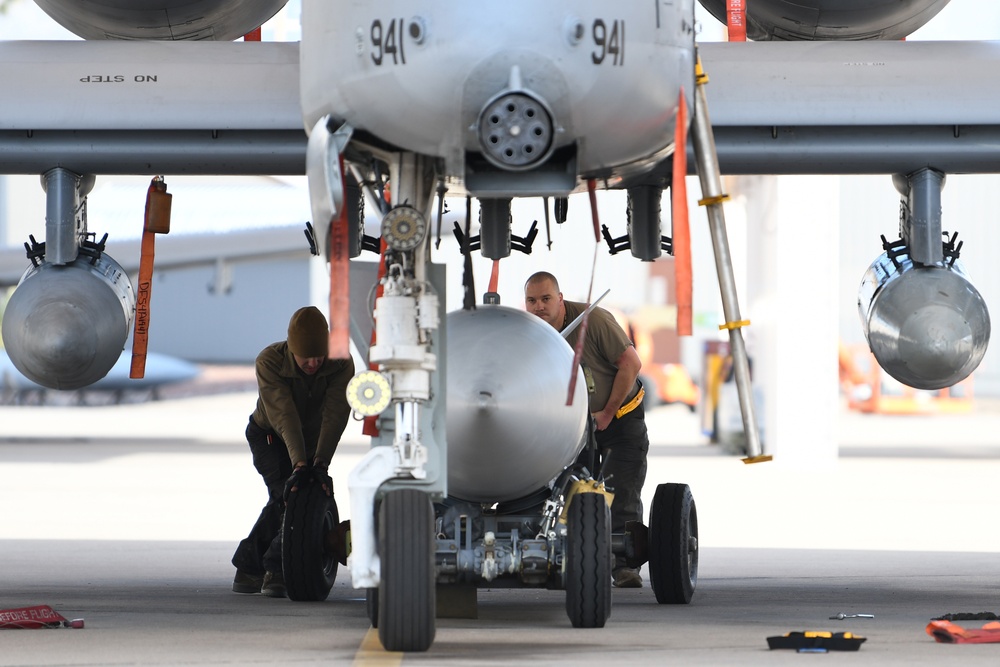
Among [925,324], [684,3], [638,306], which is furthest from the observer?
[638,306]

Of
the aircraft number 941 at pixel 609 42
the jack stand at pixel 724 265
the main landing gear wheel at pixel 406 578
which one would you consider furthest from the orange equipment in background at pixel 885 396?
the aircraft number 941 at pixel 609 42

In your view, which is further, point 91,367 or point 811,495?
point 811,495

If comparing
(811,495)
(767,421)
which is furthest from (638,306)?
(811,495)

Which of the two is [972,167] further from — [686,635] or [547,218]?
[686,635]

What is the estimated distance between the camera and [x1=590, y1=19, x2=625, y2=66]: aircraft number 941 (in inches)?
232

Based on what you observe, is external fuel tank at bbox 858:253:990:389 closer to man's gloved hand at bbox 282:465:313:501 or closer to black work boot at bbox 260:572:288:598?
man's gloved hand at bbox 282:465:313:501

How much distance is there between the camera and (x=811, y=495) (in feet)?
61.6

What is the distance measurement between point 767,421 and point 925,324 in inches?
619

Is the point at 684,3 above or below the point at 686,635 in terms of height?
above

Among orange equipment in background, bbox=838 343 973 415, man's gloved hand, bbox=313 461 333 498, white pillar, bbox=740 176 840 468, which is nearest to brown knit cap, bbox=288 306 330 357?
man's gloved hand, bbox=313 461 333 498

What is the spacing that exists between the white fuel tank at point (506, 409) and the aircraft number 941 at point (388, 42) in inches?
75.2

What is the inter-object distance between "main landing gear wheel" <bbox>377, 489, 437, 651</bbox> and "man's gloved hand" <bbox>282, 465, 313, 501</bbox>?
2798 mm

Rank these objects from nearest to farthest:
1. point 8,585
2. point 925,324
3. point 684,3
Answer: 1. point 684,3
2. point 925,324
3. point 8,585

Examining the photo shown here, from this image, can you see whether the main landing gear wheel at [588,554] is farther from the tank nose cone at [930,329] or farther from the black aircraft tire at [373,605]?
the tank nose cone at [930,329]
